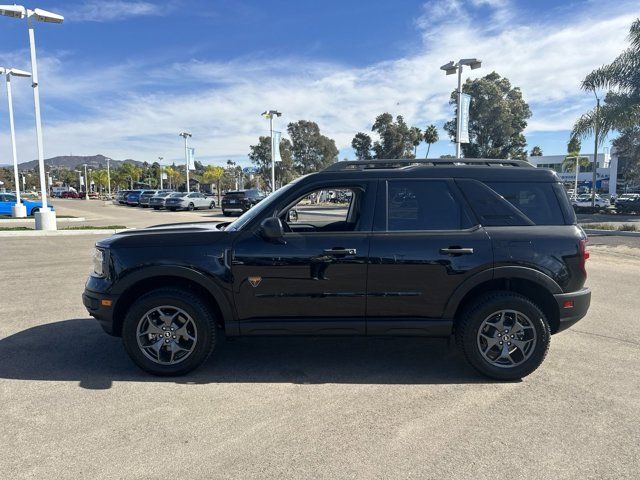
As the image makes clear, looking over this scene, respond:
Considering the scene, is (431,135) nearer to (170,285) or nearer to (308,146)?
(308,146)

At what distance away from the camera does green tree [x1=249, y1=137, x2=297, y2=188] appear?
63.6m

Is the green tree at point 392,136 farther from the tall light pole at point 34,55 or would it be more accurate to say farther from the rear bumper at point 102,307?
the rear bumper at point 102,307

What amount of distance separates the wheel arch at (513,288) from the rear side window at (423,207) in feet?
1.67

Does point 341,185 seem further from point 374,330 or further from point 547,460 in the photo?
point 547,460

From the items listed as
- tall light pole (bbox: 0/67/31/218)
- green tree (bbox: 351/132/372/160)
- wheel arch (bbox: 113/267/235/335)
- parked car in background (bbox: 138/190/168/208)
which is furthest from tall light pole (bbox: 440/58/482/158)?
green tree (bbox: 351/132/372/160)

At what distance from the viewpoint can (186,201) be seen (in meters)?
33.9

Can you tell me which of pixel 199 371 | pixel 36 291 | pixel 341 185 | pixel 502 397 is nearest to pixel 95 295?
pixel 199 371

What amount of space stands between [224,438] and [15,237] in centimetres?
1531

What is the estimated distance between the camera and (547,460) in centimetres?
279

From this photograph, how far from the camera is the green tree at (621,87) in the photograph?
67.3 ft

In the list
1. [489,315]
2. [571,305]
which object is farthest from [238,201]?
[571,305]

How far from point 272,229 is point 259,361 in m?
1.47

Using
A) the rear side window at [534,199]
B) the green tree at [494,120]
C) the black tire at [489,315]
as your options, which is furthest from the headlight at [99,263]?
the green tree at [494,120]

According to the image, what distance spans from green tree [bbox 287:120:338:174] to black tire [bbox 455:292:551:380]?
59.7m
